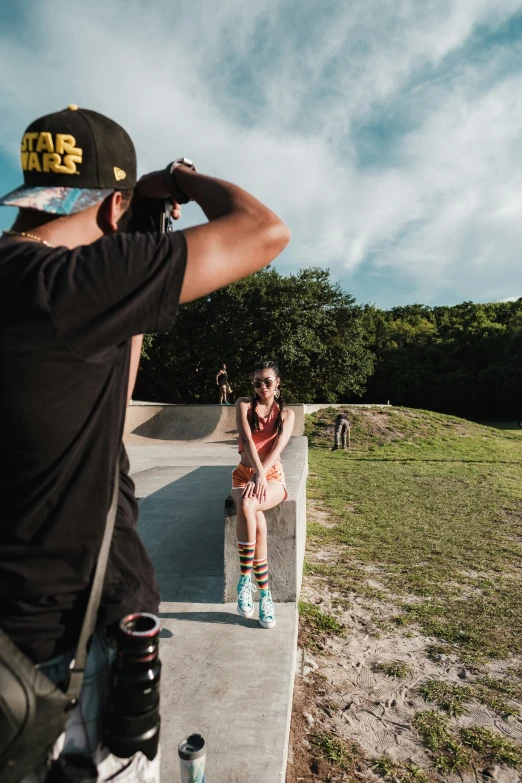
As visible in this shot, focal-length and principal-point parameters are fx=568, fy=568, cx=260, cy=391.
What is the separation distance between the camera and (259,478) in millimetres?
3898

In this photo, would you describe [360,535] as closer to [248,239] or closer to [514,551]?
[514,551]

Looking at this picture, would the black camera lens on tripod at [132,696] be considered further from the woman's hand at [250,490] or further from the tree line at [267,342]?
the tree line at [267,342]

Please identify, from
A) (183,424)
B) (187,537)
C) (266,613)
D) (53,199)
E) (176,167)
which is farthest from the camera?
(183,424)

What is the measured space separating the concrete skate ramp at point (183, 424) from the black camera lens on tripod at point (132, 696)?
16867mm

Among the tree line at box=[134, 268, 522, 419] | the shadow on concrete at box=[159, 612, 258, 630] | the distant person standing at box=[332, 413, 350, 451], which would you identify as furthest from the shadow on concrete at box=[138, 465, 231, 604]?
the tree line at box=[134, 268, 522, 419]

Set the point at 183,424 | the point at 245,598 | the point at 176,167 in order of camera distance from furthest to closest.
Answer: the point at 183,424 → the point at 245,598 → the point at 176,167

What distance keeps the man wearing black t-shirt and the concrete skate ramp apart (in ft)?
55.3

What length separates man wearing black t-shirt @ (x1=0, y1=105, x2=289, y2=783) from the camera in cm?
94

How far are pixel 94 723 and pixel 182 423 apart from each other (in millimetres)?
18319

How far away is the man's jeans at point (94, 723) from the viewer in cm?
102

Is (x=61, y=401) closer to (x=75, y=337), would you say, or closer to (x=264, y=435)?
(x=75, y=337)

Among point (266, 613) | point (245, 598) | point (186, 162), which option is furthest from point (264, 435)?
point (186, 162)

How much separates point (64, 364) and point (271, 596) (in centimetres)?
330

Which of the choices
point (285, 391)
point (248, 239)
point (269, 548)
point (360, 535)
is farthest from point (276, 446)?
point (285, 391)
